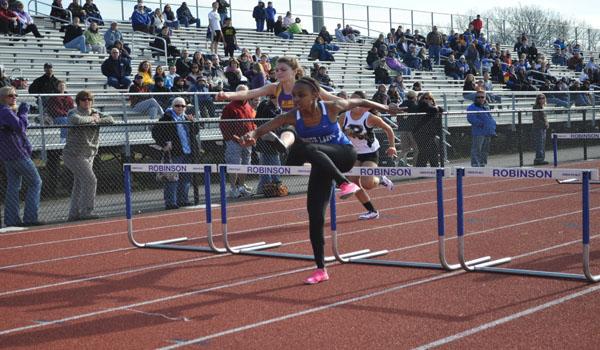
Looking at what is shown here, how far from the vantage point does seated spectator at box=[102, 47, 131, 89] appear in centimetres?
2075

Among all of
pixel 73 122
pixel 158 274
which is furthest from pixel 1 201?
pixel 158 274

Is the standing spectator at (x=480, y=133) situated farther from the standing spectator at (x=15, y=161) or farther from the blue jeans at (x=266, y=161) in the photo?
the standing spectator at (x=15, y=161)

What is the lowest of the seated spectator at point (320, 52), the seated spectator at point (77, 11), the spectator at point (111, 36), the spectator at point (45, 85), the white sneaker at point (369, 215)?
the white sneaker at point (369, 215)

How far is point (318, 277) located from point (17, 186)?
685 centimetres

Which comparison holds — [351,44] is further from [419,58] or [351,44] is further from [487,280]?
[487,280]

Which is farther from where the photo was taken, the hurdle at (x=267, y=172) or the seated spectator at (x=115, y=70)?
the seated spectator at (x=115, y=70)

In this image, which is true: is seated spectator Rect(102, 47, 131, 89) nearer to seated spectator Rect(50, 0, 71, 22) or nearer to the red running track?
seated spectator Rect(50, 0, 71, 22)

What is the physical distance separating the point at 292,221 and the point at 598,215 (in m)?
4.20

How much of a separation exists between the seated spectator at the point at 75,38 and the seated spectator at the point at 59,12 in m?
2.57

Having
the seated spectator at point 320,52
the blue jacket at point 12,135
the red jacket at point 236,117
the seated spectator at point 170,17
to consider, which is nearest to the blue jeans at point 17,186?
the blue jacket at point 12,135

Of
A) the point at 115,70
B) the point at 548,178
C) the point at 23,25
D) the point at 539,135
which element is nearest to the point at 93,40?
the point at 23,25

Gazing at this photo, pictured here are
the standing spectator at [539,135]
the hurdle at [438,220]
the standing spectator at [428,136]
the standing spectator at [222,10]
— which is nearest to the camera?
the hurdle at [438,220]

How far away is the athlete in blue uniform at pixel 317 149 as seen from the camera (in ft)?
25.4

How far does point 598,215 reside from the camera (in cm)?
1222
